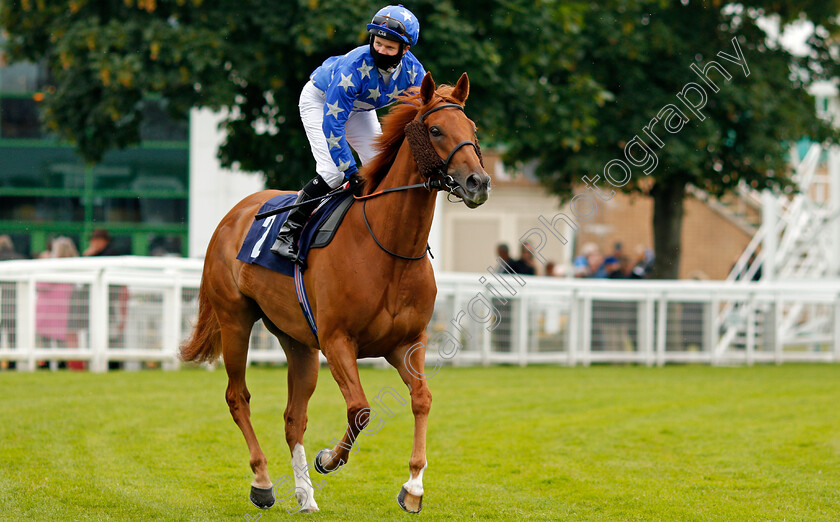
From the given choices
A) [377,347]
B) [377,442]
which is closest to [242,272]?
[377,347]

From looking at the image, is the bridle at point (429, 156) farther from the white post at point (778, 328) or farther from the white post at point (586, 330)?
the white post at point (778, 328)

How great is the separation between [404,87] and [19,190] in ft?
60.3

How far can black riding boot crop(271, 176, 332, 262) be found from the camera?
5555 mm

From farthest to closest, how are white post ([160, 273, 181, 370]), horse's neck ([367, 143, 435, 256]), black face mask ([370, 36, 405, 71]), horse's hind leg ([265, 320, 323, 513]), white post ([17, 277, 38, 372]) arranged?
white post ([160, 273, 181, 370]), white post ([17, 277, 38, 372]), horse's hind leg ([265, 320, 323, 513]), black face mask ([370, 36, 405, 71]), horse's neck ([367, 143, 435, 256])

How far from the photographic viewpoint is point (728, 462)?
7.22 meters

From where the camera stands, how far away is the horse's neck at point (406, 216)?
5.04 meters

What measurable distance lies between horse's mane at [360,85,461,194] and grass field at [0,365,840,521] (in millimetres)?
1744

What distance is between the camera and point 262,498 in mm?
5551

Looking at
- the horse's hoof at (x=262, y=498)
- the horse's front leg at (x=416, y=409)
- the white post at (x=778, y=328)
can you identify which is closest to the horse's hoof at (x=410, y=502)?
the horse's front leg at (x=416, y=409)

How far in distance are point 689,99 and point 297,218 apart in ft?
39.9

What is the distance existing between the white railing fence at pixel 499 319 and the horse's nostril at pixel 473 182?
7266 millimetres

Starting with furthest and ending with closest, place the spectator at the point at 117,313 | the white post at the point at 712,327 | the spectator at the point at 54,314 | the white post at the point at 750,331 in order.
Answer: the white post at the point at 750,331 < the white post at the point at 712,327 < the spectator at the point at 117,313 < the spectator at the point at 54,314

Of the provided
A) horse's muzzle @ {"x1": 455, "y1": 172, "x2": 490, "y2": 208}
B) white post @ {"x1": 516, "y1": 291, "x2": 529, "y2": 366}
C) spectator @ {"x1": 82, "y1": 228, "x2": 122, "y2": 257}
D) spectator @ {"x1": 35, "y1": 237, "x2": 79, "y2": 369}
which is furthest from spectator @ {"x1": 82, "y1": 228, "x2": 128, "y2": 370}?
horse's muzzle @ {"x1": 455, "y1": 172, "x2": 490, "y2": 208}

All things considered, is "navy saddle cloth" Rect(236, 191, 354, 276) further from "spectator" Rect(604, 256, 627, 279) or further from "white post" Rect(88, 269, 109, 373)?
"spectator" Rect(604, 256, 627, 279)
